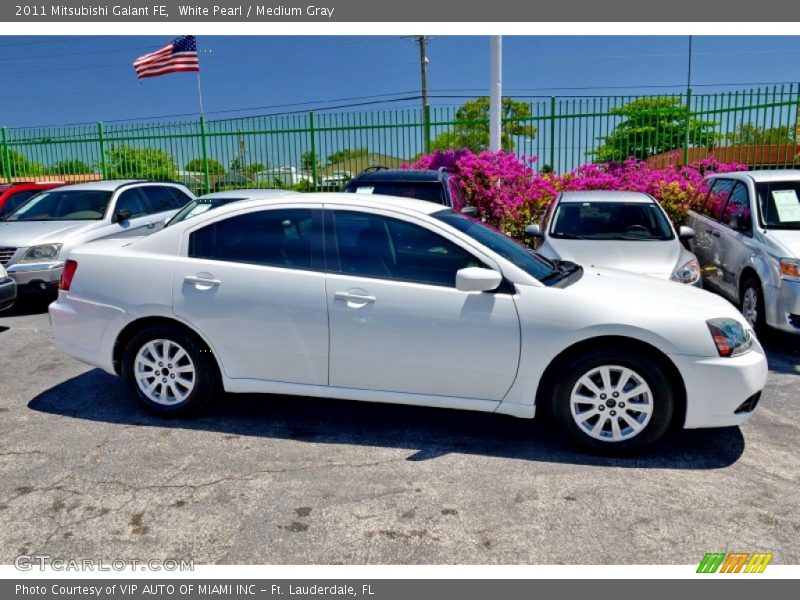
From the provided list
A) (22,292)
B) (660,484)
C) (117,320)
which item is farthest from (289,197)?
(22,292)

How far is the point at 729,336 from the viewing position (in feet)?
13.1

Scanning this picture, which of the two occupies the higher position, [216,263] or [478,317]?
[216,263]

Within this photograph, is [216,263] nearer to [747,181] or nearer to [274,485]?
[274,485]

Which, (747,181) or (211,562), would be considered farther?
(747,181)

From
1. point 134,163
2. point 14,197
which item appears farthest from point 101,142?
point 14,197

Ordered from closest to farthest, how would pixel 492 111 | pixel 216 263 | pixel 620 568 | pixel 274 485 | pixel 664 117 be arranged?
1. pixel 620 568
2. pixel 274 485
3. pixel 216 263
4. pixel 492 111
5. pixel 664 117

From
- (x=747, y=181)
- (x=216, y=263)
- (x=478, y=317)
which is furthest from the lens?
(x=747, y=181)

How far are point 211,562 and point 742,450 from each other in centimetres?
324

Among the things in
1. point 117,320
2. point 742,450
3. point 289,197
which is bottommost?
point 742,450

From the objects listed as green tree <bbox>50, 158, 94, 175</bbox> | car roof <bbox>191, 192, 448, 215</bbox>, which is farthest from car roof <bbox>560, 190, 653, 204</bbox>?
green tree <bbox>50, 158, 94, 175</bbox>

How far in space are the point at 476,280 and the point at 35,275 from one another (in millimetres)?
6404

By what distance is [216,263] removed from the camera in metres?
4.53

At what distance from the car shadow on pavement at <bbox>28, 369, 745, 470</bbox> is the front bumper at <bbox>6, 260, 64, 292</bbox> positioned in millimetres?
3283

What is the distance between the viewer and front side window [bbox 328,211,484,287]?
4246 millimetres
